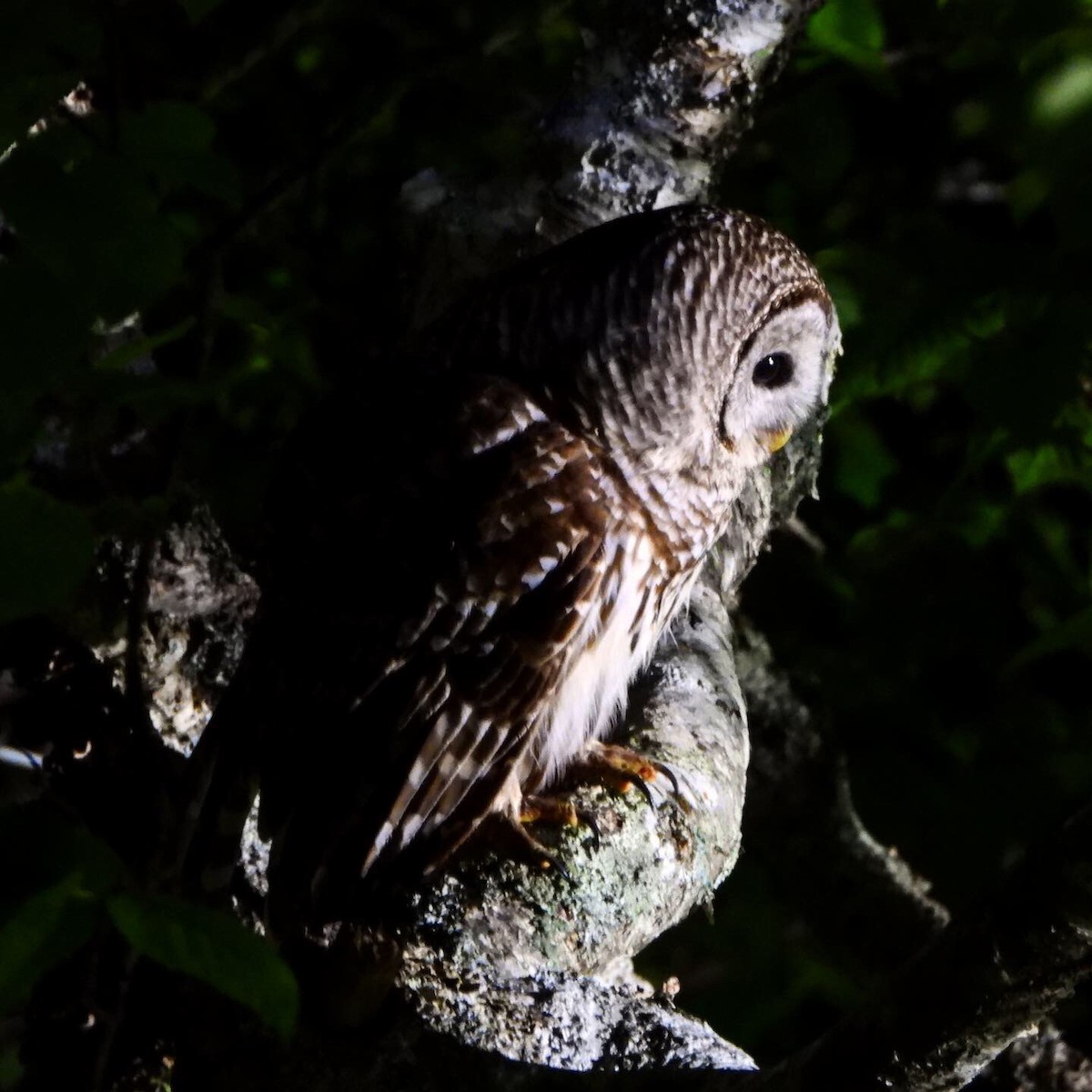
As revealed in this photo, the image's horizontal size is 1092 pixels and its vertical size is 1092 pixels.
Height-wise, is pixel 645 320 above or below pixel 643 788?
above

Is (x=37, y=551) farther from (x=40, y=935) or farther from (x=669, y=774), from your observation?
(x=669, y=774)

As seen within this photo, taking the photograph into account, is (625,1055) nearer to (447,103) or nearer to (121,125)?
(121,125)

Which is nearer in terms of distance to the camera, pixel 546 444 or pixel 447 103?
pixel 546 444

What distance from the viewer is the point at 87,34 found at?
1.42 meters

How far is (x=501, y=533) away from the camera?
212cm

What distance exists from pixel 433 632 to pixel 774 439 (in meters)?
0.80

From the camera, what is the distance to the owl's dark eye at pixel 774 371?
2.53 metres

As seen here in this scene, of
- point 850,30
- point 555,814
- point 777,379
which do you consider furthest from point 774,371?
point 555,814

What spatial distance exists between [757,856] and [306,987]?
1.75 metres

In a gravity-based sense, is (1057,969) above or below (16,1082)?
above

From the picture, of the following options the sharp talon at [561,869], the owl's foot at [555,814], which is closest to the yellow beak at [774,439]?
the owl's foot at [555,814]

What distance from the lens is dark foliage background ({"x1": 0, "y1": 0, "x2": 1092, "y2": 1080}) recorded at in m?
1.93

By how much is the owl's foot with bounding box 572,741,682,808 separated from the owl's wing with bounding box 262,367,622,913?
159 mm

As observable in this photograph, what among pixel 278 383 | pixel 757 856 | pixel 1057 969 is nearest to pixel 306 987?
pixel 1057 969
